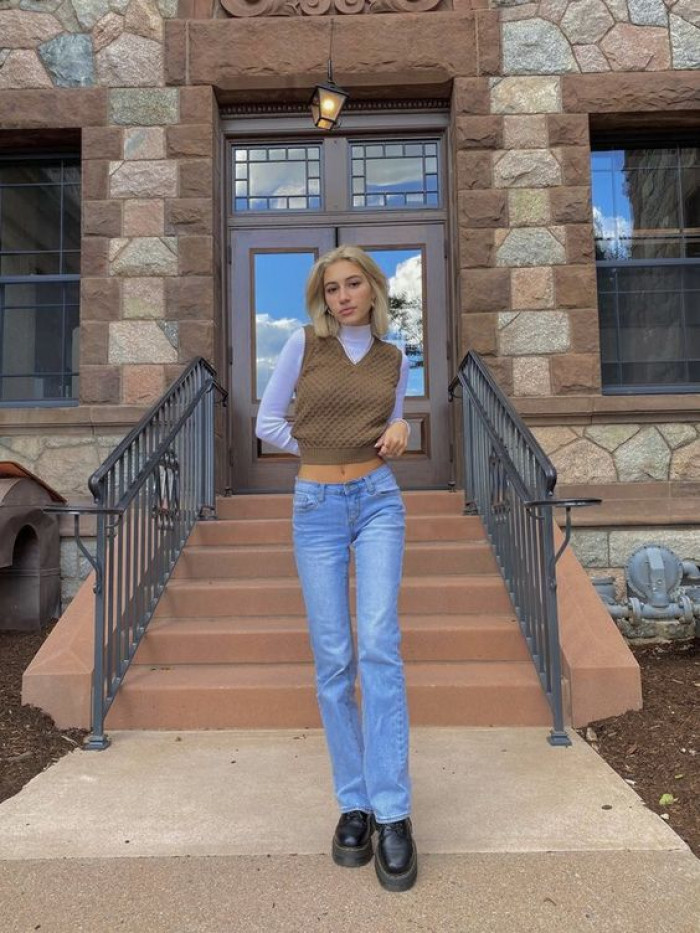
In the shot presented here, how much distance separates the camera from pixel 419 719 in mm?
3424

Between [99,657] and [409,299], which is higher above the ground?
[409,299]

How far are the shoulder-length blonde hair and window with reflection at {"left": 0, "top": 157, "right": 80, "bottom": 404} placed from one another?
14.1 ft

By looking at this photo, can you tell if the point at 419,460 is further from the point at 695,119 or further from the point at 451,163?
the point at 695,119

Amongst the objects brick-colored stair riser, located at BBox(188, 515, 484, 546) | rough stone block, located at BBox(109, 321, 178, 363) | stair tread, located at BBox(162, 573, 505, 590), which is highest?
rough stone block, located at BBox(109, 321, 178, 363)

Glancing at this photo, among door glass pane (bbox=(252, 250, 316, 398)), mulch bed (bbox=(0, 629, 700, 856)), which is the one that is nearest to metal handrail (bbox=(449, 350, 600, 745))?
mulch bed (bbox=(0, 629, 700, 856))

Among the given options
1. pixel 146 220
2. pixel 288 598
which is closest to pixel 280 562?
pixel 288 598

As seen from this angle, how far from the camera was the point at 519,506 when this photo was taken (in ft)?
12.6

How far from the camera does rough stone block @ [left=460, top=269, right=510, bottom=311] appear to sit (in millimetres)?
5688

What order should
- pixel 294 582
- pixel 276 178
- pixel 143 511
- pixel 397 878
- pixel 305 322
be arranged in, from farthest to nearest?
pixel 276 178, pixel 305 322, pixel 294 582, pixel 143 511, pixel 397 878

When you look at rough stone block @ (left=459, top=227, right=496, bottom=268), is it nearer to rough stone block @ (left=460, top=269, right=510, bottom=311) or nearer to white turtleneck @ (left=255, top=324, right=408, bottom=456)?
rough stone block @ (left=460, top=269, right=510, bottom=311)

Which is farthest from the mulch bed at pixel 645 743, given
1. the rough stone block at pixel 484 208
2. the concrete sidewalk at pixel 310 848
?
the rough stone block at pixel 484 208

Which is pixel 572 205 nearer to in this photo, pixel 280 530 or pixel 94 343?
pixel 280 530

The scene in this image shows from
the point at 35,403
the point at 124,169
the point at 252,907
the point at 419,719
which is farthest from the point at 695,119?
the point at 252,907

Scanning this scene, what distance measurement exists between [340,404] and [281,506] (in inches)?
116
